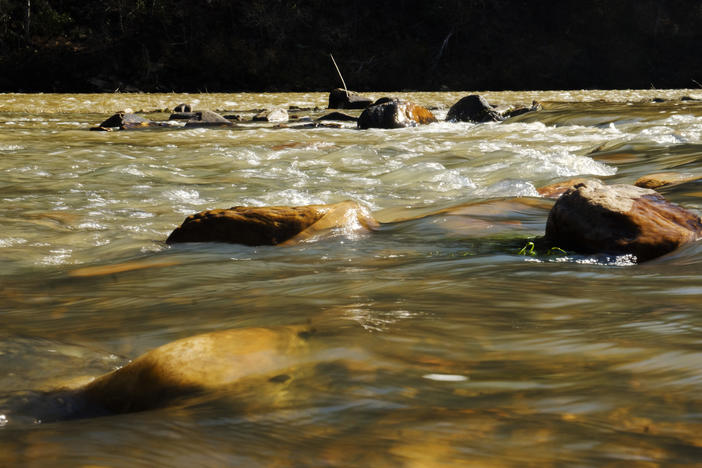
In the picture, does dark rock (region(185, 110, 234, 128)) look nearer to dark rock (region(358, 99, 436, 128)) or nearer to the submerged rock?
dark rock (region(358, 99, 436, 128))

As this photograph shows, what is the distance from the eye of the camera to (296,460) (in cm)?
105

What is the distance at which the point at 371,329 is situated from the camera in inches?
73.6

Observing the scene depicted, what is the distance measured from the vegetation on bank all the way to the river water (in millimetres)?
27776

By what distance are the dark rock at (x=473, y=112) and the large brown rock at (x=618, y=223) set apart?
34.5ft

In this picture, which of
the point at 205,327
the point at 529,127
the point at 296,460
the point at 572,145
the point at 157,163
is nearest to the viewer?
the point at 296,460

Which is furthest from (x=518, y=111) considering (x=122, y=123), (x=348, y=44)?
(x=348, y=44)

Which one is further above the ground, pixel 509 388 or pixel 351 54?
pixel 351 54

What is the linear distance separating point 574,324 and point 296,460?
1121 millimetres

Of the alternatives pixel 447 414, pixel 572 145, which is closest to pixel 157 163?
pixel 572 145

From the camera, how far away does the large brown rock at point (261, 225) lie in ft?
12.2

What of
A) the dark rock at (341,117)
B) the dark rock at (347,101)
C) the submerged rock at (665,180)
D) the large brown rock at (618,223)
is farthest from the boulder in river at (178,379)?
the dark rock at (347,101)

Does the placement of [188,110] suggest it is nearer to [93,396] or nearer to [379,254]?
[379,254]

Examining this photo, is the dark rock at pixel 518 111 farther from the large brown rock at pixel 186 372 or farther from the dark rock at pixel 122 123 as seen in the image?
the large brown rock at pixel 186 372

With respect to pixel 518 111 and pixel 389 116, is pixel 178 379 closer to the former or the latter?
pixel 389 116
